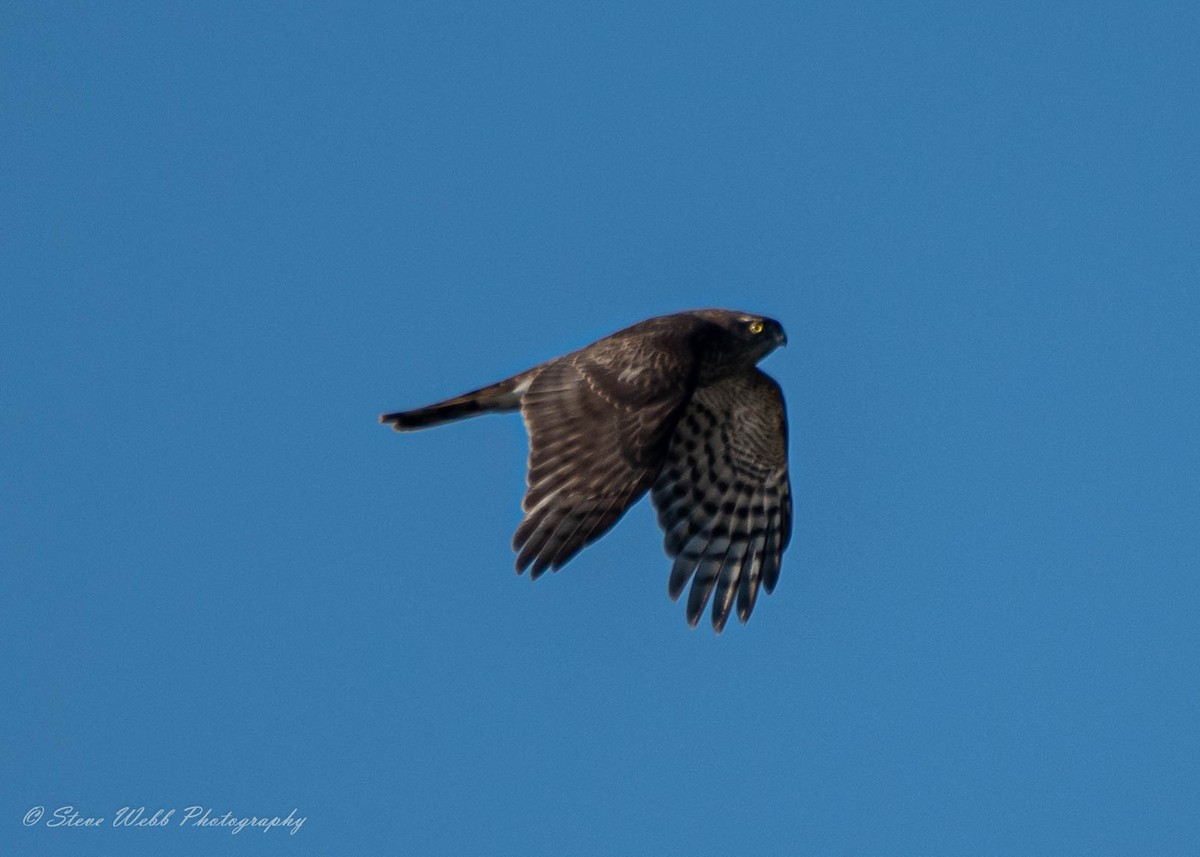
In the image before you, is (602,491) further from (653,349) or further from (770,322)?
(770,322)

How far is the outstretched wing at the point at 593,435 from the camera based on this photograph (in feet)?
36.7

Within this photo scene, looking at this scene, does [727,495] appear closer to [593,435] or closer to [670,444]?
[670,444]

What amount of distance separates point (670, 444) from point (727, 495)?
1.14 meters

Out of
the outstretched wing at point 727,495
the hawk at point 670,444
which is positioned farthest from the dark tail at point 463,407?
the outstretched wing at point 727,495

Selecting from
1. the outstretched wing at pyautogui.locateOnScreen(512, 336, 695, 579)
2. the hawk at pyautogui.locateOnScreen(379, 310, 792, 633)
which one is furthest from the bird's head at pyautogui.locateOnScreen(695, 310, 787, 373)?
the outstretched wing at pyautogui.locateOnScreen(512, 336, 695, 579)

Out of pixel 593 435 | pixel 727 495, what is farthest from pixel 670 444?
pixel 593 435

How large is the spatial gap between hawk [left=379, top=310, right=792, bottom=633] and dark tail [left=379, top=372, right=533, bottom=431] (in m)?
0.01

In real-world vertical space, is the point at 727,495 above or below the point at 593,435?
above

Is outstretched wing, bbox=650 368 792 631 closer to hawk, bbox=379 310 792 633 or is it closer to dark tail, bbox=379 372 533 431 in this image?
hawk, bbox=379 310 792 633

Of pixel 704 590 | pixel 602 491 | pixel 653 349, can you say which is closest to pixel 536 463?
pixel 602 491

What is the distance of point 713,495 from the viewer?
14.2 metres

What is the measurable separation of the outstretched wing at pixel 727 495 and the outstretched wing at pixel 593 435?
1757mm

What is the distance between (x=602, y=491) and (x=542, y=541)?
51 centimetres

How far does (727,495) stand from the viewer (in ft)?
46.6
